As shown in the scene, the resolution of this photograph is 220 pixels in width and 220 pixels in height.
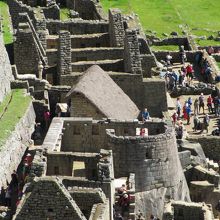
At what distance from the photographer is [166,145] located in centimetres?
4444

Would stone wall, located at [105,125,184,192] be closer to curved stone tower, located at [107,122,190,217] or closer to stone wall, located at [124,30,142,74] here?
curved stone tower, located at [107,122,190,217]

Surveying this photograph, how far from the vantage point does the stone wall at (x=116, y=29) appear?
59875mm

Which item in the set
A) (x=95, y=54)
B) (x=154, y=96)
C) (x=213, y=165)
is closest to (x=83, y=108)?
(x=154, y=96)

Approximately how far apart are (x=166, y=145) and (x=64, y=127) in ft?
17.9

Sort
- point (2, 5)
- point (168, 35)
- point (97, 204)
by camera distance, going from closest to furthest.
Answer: point (97, 204) < point (2, 5) < point (168, 35)

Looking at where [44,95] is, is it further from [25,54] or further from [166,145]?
[166,145]

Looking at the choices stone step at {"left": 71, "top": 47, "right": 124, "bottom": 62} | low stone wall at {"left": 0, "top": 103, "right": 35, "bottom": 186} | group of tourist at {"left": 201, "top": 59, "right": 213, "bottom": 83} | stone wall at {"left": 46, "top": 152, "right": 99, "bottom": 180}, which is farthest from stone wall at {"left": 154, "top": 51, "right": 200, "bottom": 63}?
stone wall at {"left": 46, "top": 152, "right": 99, "bottom": 180}

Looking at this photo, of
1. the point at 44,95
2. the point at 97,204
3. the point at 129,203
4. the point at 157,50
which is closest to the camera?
the point at 97,204

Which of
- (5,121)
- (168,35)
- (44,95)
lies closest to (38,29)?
(44,95)

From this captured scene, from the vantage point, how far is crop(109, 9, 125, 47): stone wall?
59875mm

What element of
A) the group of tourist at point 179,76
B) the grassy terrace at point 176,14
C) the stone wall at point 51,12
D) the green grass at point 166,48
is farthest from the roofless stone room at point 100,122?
the grassy terrace at point 176,14

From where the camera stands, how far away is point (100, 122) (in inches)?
1807

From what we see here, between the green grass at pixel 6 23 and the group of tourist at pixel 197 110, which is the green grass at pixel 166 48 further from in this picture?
the group of tourist at pixel 197 110

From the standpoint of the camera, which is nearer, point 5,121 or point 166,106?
point 5,121
